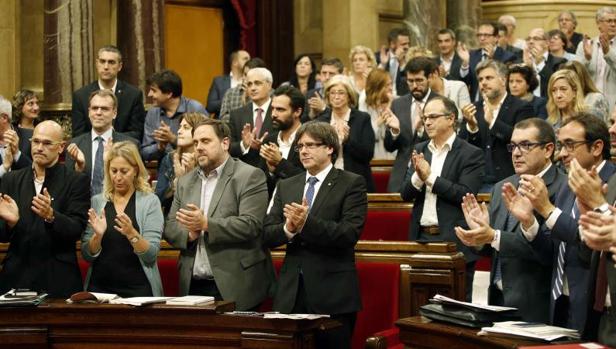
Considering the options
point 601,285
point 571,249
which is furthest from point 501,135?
point 601,285

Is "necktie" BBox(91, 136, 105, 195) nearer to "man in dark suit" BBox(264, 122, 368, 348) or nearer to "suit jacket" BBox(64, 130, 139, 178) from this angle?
"suit jacket" BBox(64, 130, 139, 178)

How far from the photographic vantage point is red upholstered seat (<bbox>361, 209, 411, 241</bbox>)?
274 inches

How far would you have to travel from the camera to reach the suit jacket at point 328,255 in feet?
16.7

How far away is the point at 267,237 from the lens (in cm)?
514

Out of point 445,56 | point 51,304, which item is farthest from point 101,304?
point 445,56

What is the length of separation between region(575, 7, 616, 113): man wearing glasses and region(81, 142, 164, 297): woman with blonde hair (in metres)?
4.63

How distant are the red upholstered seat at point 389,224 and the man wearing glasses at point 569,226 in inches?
89.2

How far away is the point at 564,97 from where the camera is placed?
270 inches

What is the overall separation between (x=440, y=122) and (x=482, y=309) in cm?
197

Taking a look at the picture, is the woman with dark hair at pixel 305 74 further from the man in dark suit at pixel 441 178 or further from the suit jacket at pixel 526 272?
the suit jacket at pixel 526 272

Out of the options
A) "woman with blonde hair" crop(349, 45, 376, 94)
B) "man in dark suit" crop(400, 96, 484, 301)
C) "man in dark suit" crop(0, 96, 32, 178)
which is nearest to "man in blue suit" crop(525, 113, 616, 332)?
"man in dark suit" crop(400, 96, 484, 301)

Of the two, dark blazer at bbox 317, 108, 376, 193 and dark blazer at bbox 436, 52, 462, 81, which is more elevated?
dark blazer at bbox 436, 52, 462, 81

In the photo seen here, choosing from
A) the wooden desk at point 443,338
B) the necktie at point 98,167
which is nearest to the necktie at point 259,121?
the necktie at point 98,167

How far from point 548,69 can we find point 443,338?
227 inches
